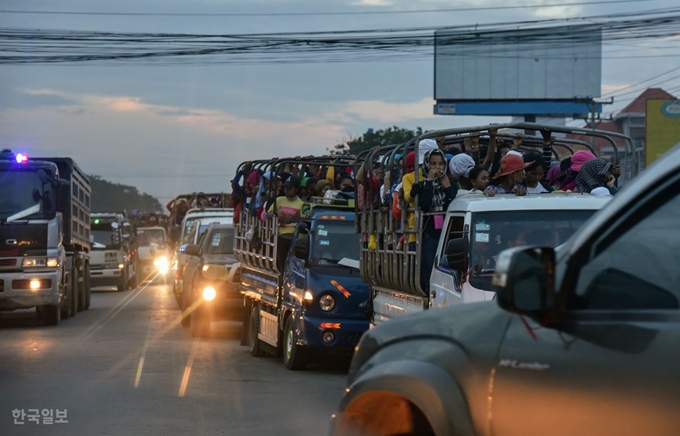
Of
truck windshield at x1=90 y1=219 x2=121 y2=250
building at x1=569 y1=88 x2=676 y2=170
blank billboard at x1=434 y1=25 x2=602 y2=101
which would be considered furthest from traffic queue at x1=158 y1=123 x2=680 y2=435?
blank billboard at x1=434 y1=25 x2=602 y2=101

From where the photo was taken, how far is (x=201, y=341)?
17.6 m

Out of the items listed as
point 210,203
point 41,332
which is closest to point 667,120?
point 210,203

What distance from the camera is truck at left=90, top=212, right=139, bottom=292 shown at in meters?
35.5

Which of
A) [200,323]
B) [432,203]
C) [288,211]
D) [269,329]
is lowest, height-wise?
[200,323]

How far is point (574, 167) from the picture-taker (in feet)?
38.5

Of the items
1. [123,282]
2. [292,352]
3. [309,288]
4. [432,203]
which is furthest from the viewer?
[123,282]

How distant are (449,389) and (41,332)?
54.0 ft

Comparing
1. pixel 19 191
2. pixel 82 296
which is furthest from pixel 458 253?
pixel 82 296

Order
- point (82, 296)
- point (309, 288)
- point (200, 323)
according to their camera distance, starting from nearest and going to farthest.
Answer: point (309, 288), point (200, 323), point (82, 296)

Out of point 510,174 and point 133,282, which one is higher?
point 510,174

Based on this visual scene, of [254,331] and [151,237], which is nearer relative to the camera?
[254,331]

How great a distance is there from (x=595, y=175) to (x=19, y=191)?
1232cm

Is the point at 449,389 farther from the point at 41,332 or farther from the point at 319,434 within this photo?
the point at 41,332

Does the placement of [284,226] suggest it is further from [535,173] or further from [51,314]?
[51,314]
